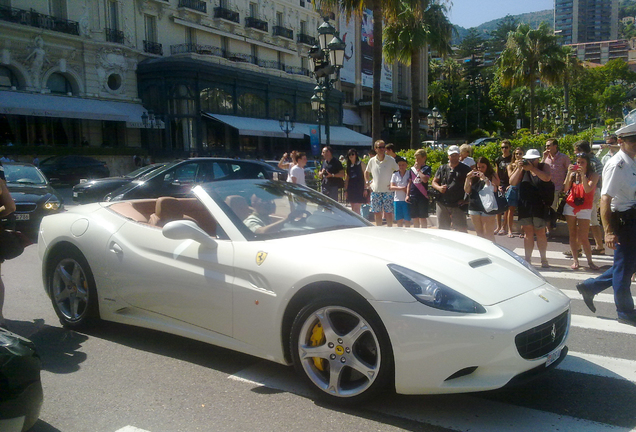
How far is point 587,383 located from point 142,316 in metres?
3.27

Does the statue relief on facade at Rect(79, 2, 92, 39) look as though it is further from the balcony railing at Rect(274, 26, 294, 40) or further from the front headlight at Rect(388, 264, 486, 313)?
the front headlight at Rect(388, 264, 486, 313)

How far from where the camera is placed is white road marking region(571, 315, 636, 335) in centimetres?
510

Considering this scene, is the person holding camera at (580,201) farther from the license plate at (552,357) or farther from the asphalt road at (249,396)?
the license plate at (552,357)

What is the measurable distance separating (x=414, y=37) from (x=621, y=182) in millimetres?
21197

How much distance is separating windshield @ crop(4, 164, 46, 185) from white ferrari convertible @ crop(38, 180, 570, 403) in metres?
8.19

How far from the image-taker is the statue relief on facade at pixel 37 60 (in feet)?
102

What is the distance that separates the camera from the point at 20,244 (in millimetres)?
5105

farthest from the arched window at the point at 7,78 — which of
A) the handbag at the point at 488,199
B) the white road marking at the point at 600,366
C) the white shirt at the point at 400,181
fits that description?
the white road marking at the point at 600,366

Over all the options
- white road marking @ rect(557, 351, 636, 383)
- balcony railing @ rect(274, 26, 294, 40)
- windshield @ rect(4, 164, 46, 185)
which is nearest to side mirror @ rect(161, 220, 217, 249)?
white road marking @ rect(557, 351, 636, 383)

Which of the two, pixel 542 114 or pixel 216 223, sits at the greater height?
pixel 542 114

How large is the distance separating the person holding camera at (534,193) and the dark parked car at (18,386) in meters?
6.40

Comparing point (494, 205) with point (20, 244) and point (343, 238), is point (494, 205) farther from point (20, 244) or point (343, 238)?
point (20, 244)

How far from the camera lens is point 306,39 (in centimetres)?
5119

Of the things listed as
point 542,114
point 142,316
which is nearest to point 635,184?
point 142,316
